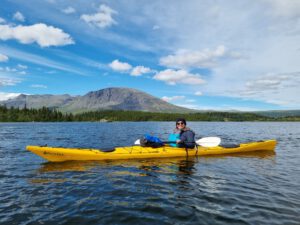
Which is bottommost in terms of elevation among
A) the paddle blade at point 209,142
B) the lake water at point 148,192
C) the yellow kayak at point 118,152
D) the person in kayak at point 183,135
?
the lake water at point 148,192

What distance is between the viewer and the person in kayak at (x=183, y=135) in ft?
56.5

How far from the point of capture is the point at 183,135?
17.3 meters

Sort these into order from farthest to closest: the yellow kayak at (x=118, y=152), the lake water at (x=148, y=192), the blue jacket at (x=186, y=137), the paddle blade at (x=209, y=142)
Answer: the paddle blade at (x=209, y=142) → the blue jacket at (x=186, y=137) → the yellow kayak at (x=118, y=152) → the lake water at (x=148, y=192)

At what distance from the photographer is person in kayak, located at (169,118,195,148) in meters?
17.2

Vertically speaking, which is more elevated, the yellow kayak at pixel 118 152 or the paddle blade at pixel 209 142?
the paddle blade at pixel 209 142

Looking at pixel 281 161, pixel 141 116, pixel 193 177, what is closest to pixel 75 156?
pixel 193 177

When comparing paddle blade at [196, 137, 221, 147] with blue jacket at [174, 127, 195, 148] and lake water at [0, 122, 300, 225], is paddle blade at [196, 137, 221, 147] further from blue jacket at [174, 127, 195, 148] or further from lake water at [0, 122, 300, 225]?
lake water at [0, 122, 300, 225]

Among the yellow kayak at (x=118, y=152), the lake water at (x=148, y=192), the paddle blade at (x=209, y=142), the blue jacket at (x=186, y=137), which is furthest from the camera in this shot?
the paddle blade at (x=209, y=142)

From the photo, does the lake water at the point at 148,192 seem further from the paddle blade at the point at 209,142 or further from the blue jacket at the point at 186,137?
the paddle blade at the point at 209,142

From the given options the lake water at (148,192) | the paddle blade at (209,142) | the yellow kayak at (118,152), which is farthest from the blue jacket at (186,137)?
the lake water at (148,192)

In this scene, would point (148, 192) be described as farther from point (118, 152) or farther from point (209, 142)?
point (209, 142)

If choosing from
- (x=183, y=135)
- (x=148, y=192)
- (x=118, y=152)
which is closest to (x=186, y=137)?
(x=183, y=135)

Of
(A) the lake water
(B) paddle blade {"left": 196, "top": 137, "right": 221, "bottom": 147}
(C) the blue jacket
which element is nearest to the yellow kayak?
(B) paddle blade {"left": 196, "top": 137, "right": 221, "bottom": 147}

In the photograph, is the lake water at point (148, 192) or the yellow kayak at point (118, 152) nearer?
the lake water at point (148, 192)
